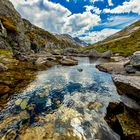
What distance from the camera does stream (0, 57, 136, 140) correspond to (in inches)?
645

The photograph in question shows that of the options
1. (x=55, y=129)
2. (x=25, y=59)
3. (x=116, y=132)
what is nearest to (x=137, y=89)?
(x=116, y=132)

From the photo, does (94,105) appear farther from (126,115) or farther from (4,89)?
(4,89)

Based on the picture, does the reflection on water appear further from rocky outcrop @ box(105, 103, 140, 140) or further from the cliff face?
the cliff face

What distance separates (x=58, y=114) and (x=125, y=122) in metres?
6.89

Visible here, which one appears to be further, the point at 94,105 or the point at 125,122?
the point at 94,105

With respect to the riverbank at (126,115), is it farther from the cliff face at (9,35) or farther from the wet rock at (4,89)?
the cliff face at (9,35)

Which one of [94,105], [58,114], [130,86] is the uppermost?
[130,86]

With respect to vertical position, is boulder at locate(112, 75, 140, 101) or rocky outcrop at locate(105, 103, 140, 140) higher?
boulder at locate(112, 75, 140, 101)

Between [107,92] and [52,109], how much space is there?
10.5m

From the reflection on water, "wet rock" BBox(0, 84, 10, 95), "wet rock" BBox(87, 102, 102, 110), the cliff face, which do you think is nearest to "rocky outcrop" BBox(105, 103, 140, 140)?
the reflection on water

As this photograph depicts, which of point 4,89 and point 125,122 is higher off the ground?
point 4,89

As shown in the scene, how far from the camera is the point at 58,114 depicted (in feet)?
66.3

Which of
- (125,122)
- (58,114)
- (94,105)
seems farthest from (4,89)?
(125,122)

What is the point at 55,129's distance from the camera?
16.9 metres
